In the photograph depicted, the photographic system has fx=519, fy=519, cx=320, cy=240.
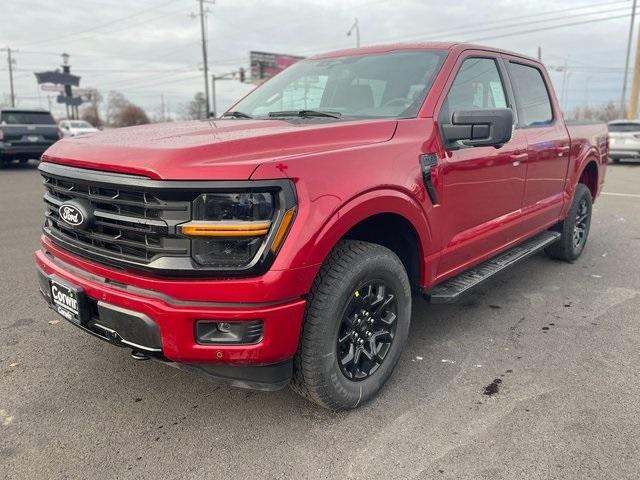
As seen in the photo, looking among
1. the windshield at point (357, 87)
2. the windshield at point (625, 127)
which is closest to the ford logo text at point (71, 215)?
the windshield at point (357, 87)

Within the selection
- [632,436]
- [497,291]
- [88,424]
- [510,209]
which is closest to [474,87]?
[510,209]

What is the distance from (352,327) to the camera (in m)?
2.59

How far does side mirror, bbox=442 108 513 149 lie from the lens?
9.22 feet

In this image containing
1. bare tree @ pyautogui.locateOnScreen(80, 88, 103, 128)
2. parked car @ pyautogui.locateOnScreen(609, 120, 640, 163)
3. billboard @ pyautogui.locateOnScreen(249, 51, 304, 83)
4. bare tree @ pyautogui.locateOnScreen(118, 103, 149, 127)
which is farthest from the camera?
bare tree @ pyautogui.locateOnScreen(80, 88, 103, 128)

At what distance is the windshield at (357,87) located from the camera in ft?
10.2

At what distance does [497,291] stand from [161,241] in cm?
330

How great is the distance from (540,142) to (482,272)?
128cm

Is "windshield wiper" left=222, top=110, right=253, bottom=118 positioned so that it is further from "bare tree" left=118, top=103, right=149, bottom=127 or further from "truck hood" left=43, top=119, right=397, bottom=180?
"bare tree" left=118, top=103, right=149, bottom=127

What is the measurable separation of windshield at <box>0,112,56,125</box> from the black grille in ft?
47.3

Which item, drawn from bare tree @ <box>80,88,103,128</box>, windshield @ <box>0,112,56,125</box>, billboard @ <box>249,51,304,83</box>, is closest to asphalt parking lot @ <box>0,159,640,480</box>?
windshield @ <box>0,112,56,125</box>

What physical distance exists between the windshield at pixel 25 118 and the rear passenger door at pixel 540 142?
14501 millimetres

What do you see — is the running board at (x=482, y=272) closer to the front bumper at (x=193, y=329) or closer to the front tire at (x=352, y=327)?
the front tire at (x=352, y=327)

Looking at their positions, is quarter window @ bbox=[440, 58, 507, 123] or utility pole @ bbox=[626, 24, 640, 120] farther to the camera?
utility pole @ bbox=[626, 24, 640, 120]

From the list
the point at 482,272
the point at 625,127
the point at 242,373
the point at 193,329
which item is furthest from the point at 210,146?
the point at 625,127
